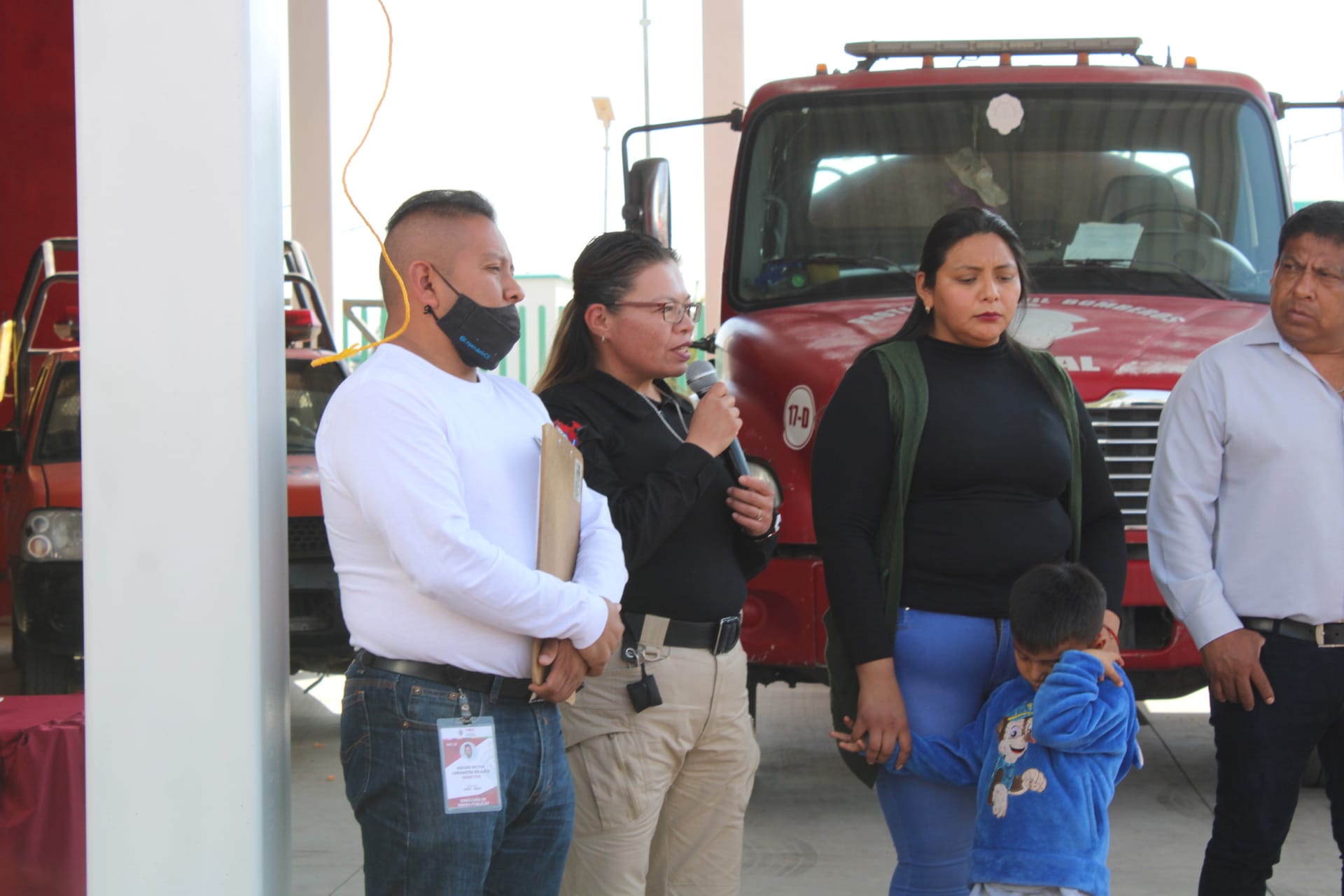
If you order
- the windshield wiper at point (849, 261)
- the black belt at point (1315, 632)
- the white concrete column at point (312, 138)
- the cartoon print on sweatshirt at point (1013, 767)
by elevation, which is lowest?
the cartoon print on sweatshirt at point (1013, 767)

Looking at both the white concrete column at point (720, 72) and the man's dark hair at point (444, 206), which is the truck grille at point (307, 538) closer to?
the man's dark hair at point (444, 206)

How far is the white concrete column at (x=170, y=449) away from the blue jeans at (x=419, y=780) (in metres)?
0.23

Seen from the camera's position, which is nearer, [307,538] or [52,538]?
[52,538]

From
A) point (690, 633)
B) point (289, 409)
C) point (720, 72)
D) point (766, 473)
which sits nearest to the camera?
point (690, 633)

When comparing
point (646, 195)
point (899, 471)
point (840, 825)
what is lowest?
point (840, 825)

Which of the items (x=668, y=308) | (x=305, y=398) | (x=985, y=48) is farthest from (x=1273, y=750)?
(x=305, y=398)

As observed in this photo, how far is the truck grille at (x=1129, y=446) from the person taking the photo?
453 centimetres

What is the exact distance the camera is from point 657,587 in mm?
2807

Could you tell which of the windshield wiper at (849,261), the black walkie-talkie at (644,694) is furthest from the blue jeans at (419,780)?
the windshield wiper at (849,261)

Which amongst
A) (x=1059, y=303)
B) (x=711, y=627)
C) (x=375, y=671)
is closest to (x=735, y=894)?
(x=711, y=627)

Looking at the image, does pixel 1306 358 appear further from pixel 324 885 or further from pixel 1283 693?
pixel 324 885

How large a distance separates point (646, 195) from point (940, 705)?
3.05 meters

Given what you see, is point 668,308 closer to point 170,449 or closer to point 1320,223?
point 170,449

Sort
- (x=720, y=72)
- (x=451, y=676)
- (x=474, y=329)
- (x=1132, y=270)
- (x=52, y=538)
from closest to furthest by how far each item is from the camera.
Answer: (x=451, y=676), (x=474, y=329), (x=1132, y=270), (x=52, y=538), (x=720, y=72)
